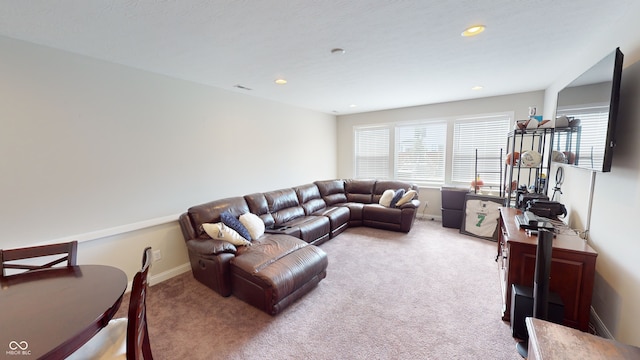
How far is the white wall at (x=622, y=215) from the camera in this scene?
4.94 feet

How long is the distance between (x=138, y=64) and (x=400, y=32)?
2.67m

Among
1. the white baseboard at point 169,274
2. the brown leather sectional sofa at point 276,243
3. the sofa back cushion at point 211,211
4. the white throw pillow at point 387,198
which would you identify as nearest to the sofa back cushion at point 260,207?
the brown leather sectional sofa at point 276,243

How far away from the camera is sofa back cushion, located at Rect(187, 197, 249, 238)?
9.46ft

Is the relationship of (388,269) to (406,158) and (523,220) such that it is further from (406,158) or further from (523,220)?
(406,158)

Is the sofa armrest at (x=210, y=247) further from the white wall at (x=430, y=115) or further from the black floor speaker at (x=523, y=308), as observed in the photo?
the white wall at (x=430, y=115)

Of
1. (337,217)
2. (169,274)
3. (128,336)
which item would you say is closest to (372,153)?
(337,217)

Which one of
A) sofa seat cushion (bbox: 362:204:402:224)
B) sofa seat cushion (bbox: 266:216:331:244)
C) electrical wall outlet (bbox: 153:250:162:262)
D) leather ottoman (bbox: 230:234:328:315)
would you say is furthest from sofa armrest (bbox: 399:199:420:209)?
electrical wall outlet (bbox: 153:250:162:262)

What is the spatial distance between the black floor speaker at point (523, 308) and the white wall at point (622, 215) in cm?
31

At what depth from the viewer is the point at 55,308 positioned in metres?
1.20

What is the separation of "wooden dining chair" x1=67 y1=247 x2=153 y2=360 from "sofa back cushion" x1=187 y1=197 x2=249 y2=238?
1.45 meters

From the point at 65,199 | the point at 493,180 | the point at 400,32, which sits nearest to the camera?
the point at 400,32

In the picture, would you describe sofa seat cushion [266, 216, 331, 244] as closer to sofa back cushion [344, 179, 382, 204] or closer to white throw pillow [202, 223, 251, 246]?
white throw pillow [202, 223, 251, 246]

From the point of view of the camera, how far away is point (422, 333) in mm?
1999

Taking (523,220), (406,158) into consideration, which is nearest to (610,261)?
(523,220)
